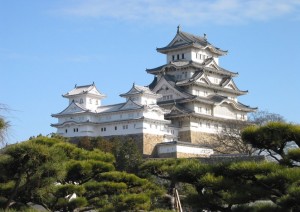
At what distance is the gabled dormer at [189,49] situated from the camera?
57531mm

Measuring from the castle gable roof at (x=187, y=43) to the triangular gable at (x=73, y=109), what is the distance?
13009 mm

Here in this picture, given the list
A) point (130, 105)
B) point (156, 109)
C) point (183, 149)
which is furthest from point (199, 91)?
point (183, 149)

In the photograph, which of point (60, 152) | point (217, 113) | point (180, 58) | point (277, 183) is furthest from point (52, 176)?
point (180, 58)

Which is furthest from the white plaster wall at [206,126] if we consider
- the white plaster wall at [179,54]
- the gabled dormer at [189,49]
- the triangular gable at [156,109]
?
→ the white plaster wall at [179,54]

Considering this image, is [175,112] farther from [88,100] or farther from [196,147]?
[88,100]

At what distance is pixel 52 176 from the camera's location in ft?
37.6

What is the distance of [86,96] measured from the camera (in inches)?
2077

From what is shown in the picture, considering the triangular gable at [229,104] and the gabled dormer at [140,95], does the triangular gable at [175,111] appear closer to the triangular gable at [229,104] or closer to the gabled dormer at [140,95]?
the gabled dormer at [140,95]

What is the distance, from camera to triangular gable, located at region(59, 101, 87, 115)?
51.6 meters

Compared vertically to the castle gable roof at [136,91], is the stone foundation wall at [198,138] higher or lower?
lower

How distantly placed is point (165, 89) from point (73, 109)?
9704 millimetres

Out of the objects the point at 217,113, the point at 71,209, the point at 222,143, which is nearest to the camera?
the point at 71,209

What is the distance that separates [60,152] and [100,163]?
3.36 meters

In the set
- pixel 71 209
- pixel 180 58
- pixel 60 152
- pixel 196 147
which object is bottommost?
pixel 71 209
